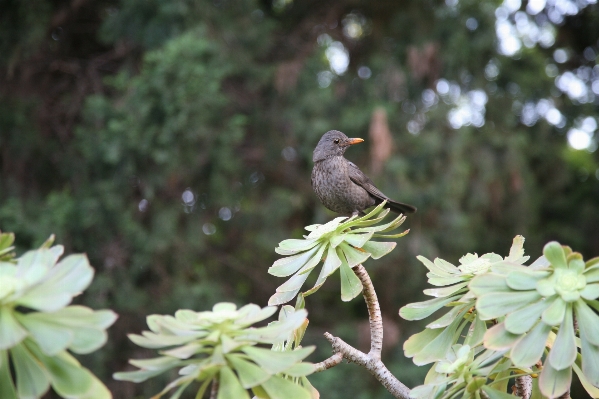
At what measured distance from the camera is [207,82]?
22.1 ft

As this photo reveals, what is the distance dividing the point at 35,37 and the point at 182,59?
5.07 feet

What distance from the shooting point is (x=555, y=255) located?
1623 millimetres

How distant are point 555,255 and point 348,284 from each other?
644 mm

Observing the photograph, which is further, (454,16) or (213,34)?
(454,16)

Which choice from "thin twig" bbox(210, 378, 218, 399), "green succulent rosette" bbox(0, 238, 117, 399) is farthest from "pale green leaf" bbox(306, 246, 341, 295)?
"green succulent rosette" bbox(0, 238, 117, 399)

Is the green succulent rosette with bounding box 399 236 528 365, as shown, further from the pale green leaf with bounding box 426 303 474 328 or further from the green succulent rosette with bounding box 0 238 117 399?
the green succulent rosette with bounding box 0 238 117 399

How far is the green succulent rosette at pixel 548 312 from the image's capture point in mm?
1578

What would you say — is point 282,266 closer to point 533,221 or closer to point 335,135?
point 335,135

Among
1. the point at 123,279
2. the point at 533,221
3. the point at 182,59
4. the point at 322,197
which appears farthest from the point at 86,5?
the point at 533,221

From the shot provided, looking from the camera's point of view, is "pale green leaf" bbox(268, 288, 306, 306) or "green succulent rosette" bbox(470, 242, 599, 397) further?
"pale green leaf" bbox(268, 288, 306, 306)

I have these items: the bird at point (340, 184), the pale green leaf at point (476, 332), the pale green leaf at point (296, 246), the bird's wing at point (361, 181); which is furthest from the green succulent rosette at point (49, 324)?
the bird's wing at point (361, 181)

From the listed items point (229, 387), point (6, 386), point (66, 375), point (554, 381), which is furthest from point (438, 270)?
point (6, 386)

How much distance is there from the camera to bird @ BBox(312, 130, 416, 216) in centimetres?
420

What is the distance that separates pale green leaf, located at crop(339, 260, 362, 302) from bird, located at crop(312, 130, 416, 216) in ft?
6.69
